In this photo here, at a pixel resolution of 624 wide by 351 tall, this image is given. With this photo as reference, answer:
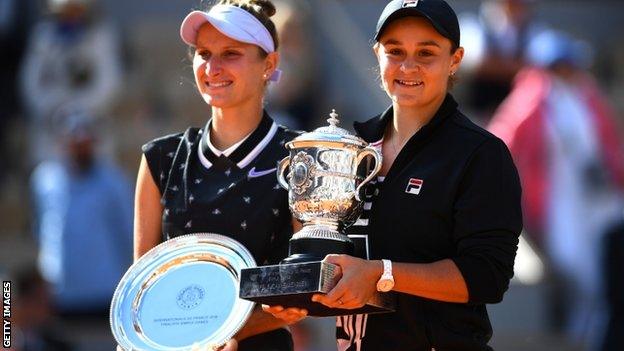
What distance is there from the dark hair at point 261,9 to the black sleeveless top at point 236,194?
28 centimetres

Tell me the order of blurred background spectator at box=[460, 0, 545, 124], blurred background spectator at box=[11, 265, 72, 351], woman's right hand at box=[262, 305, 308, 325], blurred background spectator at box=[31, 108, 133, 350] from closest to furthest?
woman's right hand at box=[262, 305, 308, 325], blurred background spectator at box=[11, 265, 72, 351], blurred background spectator at box=[31, 108, 133, 350], blurred background spectator at box=[460, 0, 545, 124]

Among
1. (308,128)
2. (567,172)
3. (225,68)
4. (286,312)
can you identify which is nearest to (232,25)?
(225,68)

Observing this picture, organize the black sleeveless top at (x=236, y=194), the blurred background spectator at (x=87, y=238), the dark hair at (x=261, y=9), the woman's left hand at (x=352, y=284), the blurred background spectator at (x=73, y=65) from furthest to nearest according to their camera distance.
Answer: the blurred background spectator at (x=73, y=65)
the blurred background spectator at (x=87, y=238)
the dark hair at (x=261, y=9)
the black sleeveless top at (x=236, y=194)
the woman's left hand at (x=352, y=284)

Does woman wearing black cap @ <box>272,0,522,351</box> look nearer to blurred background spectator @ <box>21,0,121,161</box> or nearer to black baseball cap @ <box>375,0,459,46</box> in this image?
black baseball cap @ <box>375,0,459,46</box>

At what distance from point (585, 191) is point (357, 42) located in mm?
3320

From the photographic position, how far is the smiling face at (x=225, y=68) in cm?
541

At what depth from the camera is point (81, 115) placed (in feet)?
35.2

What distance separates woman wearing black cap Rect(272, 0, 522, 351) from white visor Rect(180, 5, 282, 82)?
1.51 feet

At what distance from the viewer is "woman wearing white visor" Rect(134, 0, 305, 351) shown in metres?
5.34

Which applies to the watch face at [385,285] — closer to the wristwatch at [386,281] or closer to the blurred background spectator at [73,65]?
the wristwatch at [386,281]

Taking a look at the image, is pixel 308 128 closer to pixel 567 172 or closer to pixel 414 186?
pixel 567 172

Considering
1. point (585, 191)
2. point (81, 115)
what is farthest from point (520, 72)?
point (81, 115)

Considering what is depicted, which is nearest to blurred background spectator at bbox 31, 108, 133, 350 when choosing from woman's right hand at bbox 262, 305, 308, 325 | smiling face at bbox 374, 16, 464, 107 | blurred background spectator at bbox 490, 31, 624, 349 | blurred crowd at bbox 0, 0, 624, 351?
blurred crowd at bbox 0, 0, 624, 351

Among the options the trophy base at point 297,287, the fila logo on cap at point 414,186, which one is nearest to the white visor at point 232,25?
the fila logo on cap at point 414,186
